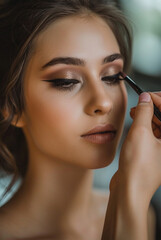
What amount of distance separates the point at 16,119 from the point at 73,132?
20 centimetres

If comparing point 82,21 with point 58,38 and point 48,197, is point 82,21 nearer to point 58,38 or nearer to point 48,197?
point 58,38

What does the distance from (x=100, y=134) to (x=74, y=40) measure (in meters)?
0.24

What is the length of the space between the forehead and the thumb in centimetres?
16

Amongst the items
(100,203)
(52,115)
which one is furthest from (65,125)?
(100,203)

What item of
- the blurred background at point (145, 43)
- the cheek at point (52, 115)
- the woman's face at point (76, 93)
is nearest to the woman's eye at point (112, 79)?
the woman's face at point (76, 93)

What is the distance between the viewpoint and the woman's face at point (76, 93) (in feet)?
2.68

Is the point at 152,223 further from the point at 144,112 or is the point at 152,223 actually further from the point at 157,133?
the point at 144,112

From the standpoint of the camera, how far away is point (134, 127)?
74cm

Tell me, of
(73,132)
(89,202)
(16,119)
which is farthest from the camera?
(89,202)

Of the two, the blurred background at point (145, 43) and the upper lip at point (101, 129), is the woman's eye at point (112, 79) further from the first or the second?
the blurred background at point (145, 43)

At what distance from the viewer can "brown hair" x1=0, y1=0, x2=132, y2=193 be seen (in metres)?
0.87

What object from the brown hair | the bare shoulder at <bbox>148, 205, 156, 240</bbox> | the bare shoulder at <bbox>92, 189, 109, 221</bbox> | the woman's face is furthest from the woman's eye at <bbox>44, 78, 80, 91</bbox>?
the bare shoulder at <bbox>148, 205, 156, 240</bbox>

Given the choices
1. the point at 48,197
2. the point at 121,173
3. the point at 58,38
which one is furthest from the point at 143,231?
the point at 58,38

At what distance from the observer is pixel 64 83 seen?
2.76 feet
